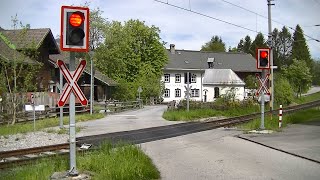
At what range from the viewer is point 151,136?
716 inches

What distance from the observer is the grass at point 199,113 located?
2942 centimetres

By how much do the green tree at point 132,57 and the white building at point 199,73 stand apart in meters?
5.61

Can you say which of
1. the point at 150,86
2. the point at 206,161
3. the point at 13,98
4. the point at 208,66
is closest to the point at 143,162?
the point at 206,161

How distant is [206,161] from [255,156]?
154 cm

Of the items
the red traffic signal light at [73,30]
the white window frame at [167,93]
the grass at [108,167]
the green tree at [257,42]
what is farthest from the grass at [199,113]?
the green tree at [257,42]

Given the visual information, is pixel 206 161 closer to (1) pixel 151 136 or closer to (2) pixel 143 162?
(2) pixel 143 162

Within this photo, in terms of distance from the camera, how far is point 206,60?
275 feet

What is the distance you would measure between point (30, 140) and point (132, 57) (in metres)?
52.6

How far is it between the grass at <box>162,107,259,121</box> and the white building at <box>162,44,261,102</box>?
3702 cm

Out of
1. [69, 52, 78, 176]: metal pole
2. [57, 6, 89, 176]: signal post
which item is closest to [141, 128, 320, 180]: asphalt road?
[69, 52, 78, 176]: metal pole

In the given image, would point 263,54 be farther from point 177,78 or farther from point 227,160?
point 177,78

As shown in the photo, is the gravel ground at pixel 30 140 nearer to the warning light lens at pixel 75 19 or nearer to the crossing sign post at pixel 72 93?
the crossing sign post at pixel 72 93

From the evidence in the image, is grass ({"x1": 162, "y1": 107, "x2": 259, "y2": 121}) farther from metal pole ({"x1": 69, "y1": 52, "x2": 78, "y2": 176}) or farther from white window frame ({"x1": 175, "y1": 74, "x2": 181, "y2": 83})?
white window frame ({"x1": 175, "y1": 74, "x2": 181, "y2": 83})

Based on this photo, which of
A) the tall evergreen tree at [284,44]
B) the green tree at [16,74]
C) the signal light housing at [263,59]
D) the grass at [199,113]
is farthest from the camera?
the tall evergreen tree at [284,44]
